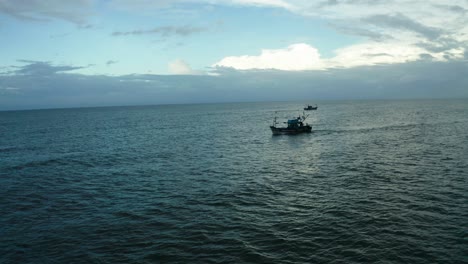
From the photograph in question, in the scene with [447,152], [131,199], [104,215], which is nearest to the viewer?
[104,215]

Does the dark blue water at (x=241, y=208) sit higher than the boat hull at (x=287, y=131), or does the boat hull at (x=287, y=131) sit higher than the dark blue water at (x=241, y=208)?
the boat hull at (x=287, y=131)

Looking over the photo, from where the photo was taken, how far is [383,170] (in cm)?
4819

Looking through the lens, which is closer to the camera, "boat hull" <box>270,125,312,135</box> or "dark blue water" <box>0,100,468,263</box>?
"dark blue water" <box>0,100,468,263</box>

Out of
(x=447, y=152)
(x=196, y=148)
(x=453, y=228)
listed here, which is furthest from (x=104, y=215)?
(x=447, y=152)

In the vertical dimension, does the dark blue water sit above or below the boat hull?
below

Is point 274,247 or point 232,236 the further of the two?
point 232,236

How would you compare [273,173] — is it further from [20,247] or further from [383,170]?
[20,247]

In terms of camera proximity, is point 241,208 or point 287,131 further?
point 287,131

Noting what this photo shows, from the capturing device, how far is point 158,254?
24.2 m

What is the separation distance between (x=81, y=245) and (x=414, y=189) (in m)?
36.1

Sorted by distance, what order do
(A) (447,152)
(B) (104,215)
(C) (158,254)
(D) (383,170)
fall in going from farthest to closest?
(A) (447,152), (D) (383,170), (B) (104,215), (C) (158,254)

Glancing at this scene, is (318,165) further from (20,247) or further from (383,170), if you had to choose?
(20,247)

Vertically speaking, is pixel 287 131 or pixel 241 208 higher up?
pixel 287 131

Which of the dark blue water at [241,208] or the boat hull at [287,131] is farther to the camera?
the boat hull at [287,131]
